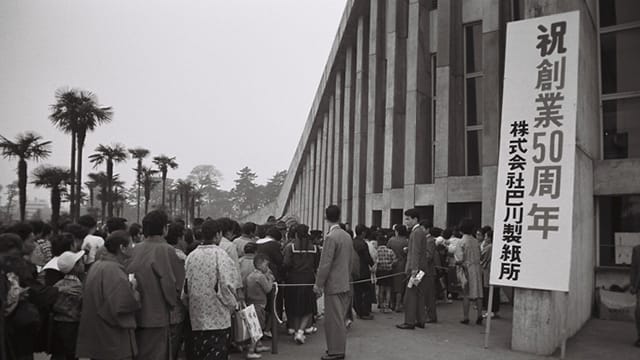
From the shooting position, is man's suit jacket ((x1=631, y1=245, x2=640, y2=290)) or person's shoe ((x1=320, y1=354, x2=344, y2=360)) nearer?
person's shoe ((x1=320, y1=354, x2=344, y2=360))

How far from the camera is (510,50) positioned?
8008mm

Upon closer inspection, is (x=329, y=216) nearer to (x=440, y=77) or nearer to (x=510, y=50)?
(x=510, y=50)

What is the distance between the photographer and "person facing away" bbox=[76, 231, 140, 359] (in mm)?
4605

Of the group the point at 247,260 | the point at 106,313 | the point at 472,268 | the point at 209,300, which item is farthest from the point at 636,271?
the point at 106,313

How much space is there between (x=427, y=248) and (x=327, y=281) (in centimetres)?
334

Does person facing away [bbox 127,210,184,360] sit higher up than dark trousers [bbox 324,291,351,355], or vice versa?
person facing away [bbox 127,210,184,360]

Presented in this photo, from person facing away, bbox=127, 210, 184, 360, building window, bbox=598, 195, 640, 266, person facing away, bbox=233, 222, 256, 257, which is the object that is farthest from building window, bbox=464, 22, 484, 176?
person facing away, bbox=127, 210, 184, 360

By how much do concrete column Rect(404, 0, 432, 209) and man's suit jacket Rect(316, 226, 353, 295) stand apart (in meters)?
10.1

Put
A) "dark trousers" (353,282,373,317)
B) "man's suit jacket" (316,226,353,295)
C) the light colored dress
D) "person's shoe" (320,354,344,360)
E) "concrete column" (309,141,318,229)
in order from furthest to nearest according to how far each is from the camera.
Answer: "concrete column" (309,141,318,229), "dark trousers" (353,282,373,317), the light colored dress, "man's suit jacket" (316,226,353,295), "person's shoe" (320,354,344,360)

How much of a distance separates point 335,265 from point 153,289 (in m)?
2.94

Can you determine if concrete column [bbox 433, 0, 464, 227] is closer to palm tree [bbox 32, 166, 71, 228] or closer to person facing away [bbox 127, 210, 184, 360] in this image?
person facing away [bbox 127, 210, 184, 360]

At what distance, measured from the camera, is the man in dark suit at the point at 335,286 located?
7.04m

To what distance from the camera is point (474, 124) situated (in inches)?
653

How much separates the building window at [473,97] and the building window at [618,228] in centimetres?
569
